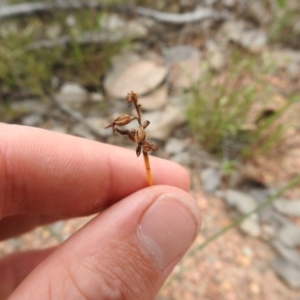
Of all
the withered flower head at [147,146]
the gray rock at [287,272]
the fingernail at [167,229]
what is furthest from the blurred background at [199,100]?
the withered flower head at [147,146]

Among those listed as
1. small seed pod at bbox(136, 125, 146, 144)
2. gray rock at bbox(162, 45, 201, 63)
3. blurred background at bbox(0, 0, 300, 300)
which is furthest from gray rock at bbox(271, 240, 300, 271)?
gray rock at bbox(162, 45, 201, 63)

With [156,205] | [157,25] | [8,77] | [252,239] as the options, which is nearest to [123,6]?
[157,25]

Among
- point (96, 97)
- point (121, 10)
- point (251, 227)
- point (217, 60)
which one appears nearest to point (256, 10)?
point (217, 60)

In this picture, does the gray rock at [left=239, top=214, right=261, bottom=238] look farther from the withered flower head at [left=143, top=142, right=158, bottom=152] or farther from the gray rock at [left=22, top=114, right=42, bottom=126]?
the gray rock at [left=22, top=114, right=42, bottom=126]

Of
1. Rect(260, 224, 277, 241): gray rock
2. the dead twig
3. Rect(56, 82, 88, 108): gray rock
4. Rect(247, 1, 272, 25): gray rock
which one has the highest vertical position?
Rect(247, 1, 272, 25): gray rock

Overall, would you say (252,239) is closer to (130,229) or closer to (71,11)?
(130,229)

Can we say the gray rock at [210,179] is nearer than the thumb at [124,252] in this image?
No

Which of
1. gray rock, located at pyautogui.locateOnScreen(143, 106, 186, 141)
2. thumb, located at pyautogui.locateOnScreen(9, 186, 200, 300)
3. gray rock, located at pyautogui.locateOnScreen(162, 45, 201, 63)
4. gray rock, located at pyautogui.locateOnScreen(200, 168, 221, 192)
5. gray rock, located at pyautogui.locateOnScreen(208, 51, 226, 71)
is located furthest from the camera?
gray rock, located at pyautogui.locateOnScreen(162, 45, 201, 63)

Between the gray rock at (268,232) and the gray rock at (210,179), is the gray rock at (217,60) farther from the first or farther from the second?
the gray rock at (268,232)
